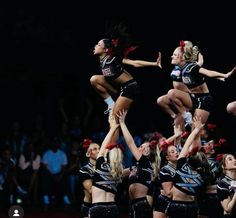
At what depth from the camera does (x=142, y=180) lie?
12.0 metres

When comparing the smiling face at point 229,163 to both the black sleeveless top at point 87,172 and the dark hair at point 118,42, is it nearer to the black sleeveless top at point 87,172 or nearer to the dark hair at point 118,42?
the black sleeveless top at point 87,172

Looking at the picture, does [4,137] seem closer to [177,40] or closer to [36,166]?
[36,166]

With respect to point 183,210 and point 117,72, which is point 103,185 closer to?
point 183,210

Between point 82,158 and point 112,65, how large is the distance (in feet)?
16.9

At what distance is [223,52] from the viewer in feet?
56.2

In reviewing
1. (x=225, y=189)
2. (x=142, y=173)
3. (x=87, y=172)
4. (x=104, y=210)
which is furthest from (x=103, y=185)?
(x=225, y=189)

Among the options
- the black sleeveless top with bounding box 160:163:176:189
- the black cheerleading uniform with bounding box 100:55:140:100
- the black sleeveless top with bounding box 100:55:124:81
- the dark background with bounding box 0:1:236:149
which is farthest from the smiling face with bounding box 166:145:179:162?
the dark background with bounding box 0:1:236:149

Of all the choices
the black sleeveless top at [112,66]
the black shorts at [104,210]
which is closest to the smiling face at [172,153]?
the black shorts at [104,210]

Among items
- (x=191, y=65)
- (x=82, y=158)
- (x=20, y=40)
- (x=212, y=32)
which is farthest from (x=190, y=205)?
(x=20, y=40)

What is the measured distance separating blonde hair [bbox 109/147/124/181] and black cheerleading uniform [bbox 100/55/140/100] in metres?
0.78

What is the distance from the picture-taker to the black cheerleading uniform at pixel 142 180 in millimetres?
11852

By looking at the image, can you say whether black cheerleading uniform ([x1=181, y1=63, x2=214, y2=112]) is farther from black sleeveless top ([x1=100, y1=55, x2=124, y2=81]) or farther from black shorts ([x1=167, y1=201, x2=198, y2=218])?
black shorts ([x1=167, y1=201, x2=198, y2=218])

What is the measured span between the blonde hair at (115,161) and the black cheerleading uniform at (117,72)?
2.57 ft

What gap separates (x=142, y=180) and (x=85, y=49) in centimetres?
646
